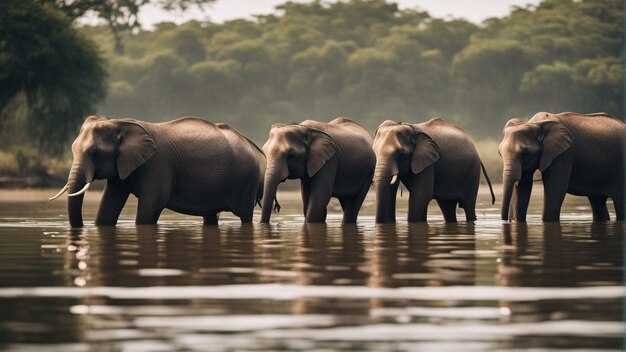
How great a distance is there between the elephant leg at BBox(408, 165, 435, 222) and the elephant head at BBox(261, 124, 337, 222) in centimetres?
141

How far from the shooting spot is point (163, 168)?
2261cm

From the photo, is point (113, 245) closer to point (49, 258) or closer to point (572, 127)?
point (49, 258)

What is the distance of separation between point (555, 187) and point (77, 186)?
7.35 meters

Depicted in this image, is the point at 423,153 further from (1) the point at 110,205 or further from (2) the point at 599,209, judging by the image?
(1) the point at 110,205

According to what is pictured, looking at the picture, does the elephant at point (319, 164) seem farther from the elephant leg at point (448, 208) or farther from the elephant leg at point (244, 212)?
the elephant leg at point (448, 208)

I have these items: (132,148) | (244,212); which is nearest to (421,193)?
(244,212)

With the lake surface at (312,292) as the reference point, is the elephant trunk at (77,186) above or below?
above

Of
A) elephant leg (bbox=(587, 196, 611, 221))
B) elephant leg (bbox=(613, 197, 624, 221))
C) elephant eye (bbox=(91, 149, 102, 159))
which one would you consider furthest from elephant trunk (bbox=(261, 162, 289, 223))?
elephant leg (bbox=(613, 197, 624, 221))

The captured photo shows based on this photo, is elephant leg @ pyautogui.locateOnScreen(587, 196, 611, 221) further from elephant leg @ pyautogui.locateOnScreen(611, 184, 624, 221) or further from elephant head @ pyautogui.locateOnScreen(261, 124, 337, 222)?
elephant head @ pyautogui.locateOnScreen(261, 124, 337, 222)

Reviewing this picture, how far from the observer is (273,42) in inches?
4818

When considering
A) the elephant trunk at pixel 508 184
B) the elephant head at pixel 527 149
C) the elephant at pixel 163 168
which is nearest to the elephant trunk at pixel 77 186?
the elephant at pixel 163 168

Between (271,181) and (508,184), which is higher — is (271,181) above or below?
above

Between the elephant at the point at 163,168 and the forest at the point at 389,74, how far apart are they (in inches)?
3103

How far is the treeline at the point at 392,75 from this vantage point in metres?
107
